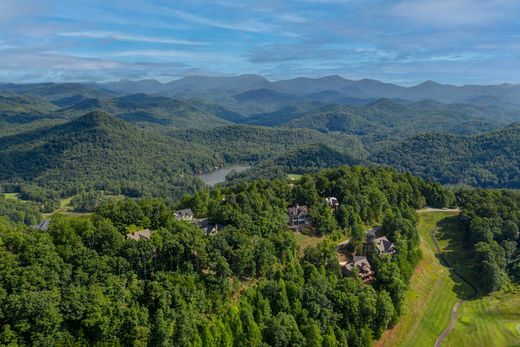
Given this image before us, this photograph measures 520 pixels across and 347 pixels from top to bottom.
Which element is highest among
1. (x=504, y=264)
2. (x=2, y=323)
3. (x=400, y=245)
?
(x=2, y=323)

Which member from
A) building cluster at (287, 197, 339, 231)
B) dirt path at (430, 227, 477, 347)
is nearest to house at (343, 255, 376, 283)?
dirt path at (430, 227, 477, 347)

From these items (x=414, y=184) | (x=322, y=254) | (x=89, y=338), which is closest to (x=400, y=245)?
(x=322, y=254)

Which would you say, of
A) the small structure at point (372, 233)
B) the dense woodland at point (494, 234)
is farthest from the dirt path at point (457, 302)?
the small structure at point (372, 233)

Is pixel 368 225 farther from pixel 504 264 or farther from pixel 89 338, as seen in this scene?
pixel 89 338

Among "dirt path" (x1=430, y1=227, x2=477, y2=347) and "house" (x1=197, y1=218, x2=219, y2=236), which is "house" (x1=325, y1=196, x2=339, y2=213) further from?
"house" (x1=197, y1=218, x2=219, y2=236)

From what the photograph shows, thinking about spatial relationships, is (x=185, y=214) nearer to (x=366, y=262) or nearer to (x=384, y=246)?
(x=366, y=262)

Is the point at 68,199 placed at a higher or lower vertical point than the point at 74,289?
lower

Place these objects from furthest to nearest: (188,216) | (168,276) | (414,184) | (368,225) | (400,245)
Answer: (414,184) → (368,225) → (188,216) → (400,245) → (168,276)

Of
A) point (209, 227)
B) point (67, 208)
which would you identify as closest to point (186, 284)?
point (209, 227)
